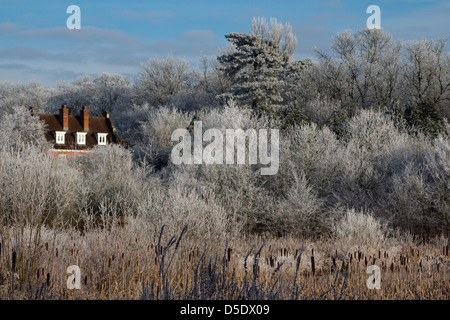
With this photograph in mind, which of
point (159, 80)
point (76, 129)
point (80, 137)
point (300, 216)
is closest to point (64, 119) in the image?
point (76, 129)

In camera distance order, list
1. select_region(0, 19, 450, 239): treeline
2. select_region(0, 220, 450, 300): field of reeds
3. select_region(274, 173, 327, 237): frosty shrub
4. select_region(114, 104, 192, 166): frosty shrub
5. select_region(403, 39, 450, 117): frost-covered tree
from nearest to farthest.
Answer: select_region(0, 220, 450, 300): field of reeds, select_region(0, 19, 450, 239): treeline, select_region(274, 173, 327, 237): frosty shrub, select_region(114, 104, 192, 166): frosty shrub, select_region(403, 39, 450, 117): frost-covered tree

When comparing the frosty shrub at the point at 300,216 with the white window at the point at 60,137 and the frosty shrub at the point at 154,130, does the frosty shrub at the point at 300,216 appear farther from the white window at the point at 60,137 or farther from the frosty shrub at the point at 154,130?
the white window at the point at 60,137

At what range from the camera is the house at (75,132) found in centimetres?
3959

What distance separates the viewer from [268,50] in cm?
3403

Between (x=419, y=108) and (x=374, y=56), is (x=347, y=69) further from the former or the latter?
(x=419, y=108)

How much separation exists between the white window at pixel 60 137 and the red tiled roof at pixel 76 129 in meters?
0.26

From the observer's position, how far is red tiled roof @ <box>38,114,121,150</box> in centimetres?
3969

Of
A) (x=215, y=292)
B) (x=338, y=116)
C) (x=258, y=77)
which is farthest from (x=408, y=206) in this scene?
(x=258, y=77)

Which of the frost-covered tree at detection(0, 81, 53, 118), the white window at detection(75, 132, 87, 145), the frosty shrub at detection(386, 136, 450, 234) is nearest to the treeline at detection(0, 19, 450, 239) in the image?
the frosty shrub at detection(386, 136, 450, 234)

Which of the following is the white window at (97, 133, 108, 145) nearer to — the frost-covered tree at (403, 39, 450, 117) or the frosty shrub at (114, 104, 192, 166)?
the frosty shrub at (114, 104, 192, 166)

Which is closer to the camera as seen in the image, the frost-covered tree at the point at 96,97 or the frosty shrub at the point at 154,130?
the frosty shrub at the point at 154,130

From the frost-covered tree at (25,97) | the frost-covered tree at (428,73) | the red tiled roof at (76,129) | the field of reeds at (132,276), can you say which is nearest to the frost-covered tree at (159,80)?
the red tiled roof at (76,129)

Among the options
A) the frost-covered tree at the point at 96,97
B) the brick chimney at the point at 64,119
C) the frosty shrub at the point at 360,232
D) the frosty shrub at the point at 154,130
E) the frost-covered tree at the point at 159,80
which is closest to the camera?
the frosty shrub at the point at 360,232

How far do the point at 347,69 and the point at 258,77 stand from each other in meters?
9.40
